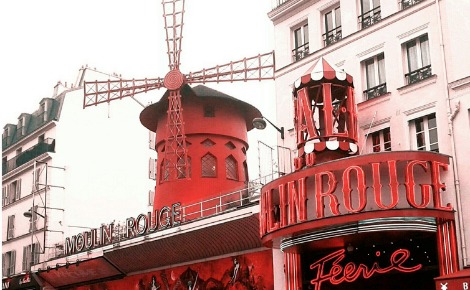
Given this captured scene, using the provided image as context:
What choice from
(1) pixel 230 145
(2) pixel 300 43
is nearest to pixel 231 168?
(1) pixel 230 145

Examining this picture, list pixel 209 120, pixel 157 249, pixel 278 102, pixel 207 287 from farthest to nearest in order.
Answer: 1. pixel 209 120
2. pixel 157 249
3. pixel 207 287
4. pixel 278 102

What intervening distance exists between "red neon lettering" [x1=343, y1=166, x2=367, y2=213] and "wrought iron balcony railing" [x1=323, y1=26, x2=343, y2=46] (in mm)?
3911

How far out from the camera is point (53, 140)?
2509 cm

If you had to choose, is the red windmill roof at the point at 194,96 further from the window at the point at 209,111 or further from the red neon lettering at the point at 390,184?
the red neon lettering at the point at 390,184

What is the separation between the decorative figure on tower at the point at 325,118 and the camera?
11.8 metres

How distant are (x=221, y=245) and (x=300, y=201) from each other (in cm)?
468

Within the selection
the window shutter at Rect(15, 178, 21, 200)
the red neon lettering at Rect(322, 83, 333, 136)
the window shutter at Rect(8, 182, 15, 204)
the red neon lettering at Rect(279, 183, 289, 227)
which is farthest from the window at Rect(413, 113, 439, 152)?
the window shutter at Rect(8, 182, 15, 204)

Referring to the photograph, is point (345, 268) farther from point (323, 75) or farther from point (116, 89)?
point (116, 89)

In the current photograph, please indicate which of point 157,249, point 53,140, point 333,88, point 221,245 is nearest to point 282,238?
point 333,88

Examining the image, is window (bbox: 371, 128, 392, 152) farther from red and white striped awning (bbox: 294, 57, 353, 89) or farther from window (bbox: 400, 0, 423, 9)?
window (bbox: 400, 0, 423, 9)

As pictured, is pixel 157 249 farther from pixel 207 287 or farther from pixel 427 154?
pixel 427 154

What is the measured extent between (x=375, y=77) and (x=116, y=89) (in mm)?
10121

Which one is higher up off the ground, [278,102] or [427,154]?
[278,102]

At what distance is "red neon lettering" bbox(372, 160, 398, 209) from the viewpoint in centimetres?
1043
